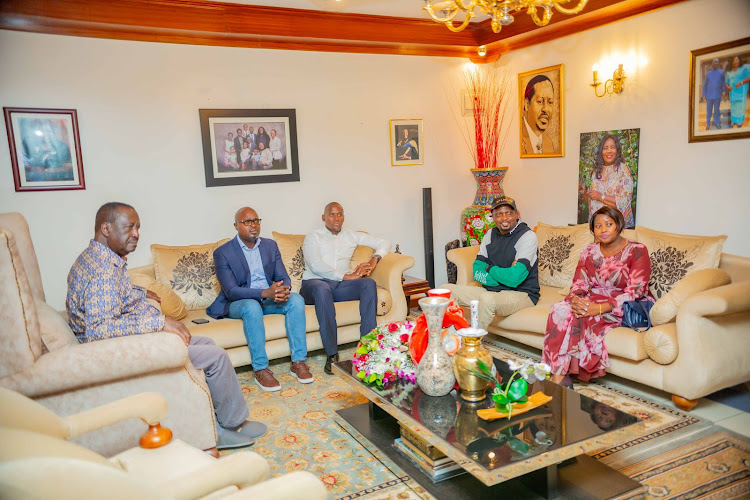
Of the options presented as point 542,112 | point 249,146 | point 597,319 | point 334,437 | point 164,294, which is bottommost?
point 334,437

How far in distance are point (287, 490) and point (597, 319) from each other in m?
2.67

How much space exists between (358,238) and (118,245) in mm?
2550

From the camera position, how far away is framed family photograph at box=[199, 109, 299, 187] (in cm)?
494

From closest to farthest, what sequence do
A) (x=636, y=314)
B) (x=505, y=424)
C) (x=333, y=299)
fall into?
1. (x=505, y=424)
2. (x=636, y=314)
3. (x=333, y=299)

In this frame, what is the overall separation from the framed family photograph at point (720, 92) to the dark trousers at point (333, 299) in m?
2.83

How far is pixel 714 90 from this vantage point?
4.05 m

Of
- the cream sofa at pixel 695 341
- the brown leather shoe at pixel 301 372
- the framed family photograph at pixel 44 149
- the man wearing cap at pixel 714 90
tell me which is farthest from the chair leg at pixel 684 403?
the framed family photograph at pixel 44 149

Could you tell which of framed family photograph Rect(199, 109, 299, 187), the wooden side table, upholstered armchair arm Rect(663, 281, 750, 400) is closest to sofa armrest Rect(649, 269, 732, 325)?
upholstered armchair arm Rect(663, 281, 750, 400)

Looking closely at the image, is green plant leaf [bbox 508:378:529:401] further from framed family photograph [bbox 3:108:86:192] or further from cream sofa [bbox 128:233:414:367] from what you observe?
framed family photograph [bbox 3:108:86:192]

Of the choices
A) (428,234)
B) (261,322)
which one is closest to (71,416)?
(261,322)

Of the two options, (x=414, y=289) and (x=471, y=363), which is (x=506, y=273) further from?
(x=471, y=363)

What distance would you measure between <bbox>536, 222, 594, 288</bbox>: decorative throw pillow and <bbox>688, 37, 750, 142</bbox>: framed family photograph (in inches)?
43.9

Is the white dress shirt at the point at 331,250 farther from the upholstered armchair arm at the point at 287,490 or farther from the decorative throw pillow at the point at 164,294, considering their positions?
the upholstered armchair arm at the point at 287,490

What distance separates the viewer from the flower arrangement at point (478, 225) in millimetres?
5805
